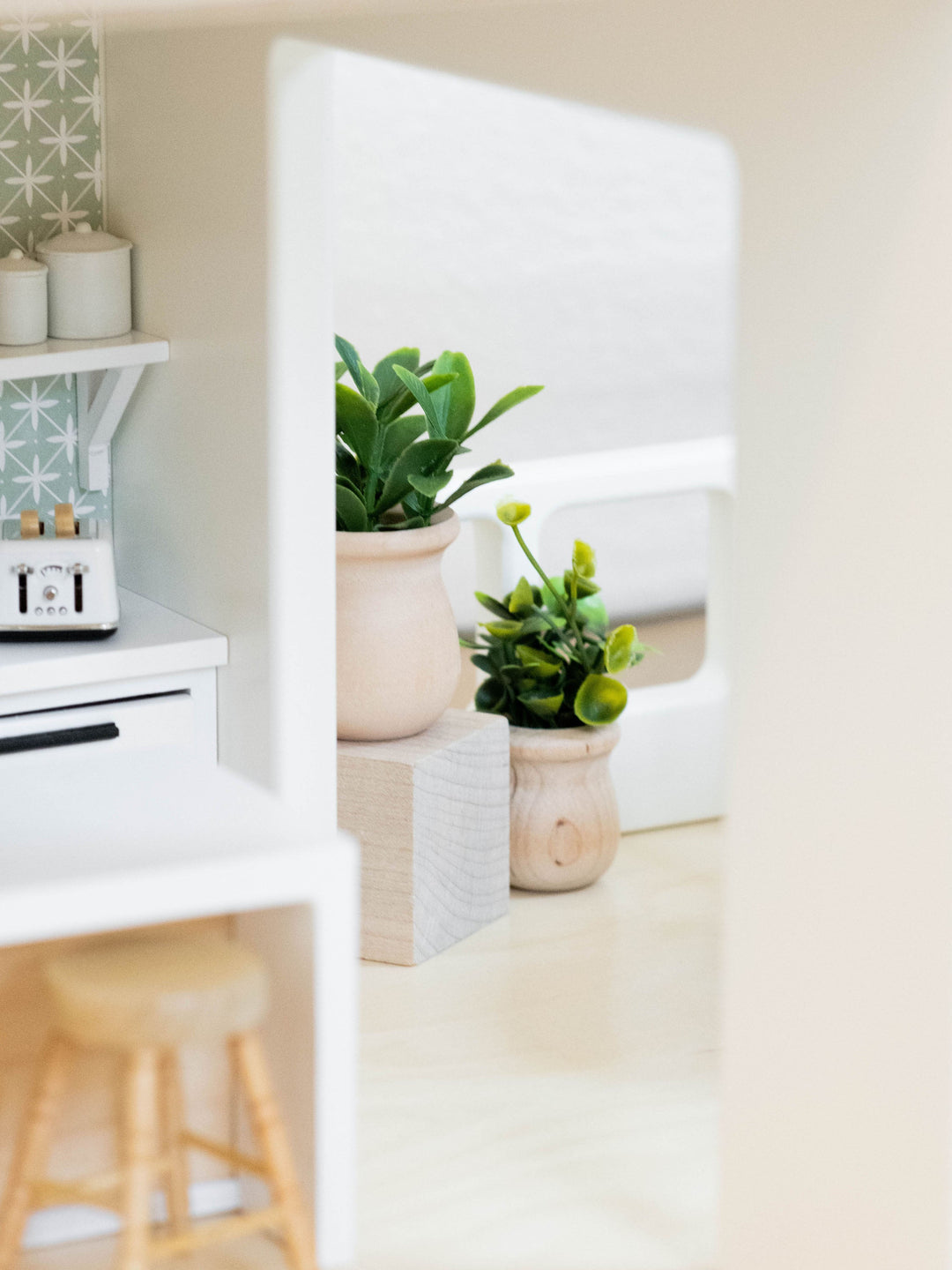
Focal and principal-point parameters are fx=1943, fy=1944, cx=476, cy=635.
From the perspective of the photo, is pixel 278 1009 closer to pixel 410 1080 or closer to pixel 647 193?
pixel 410 1080

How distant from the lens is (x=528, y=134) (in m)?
5.16

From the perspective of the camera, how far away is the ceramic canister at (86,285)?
135 inches

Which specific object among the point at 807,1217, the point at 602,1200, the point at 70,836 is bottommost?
the point at 602,1200

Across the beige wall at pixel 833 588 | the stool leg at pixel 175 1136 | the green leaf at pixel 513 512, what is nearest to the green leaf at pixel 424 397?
Result: the green leaf at pixel 513 512

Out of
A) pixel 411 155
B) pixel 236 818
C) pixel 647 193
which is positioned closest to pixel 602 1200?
pixel 236 818

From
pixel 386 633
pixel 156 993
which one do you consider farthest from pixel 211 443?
pixel 156 993

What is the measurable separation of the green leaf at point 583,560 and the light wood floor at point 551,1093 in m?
0.69

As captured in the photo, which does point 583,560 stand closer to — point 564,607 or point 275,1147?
point 564,607

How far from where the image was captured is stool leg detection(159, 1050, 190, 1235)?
1.89m

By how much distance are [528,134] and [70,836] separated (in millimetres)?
3535

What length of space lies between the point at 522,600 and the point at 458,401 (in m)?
0.52

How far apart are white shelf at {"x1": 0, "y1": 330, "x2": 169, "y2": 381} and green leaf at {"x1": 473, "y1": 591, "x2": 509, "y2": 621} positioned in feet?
3.16

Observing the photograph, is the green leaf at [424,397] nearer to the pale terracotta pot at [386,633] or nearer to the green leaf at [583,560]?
the pale terracotta pot at [386,633]

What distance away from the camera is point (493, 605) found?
4.16 meters
